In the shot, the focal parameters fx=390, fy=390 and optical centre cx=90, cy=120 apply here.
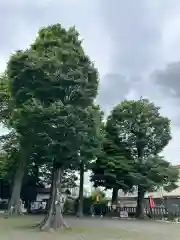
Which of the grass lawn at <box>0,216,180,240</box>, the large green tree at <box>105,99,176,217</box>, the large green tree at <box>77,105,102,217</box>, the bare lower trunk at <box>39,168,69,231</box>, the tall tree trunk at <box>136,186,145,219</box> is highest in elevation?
the large green tree at <box>105,99,176,217</box>

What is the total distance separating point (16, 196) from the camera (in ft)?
124

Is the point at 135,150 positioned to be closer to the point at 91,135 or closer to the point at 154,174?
the point at 154,174

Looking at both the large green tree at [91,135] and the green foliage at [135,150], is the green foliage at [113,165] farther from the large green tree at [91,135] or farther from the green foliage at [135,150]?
the large green tree at [91,135]

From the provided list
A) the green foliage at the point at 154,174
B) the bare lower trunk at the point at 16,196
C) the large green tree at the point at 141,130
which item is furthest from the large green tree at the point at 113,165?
the bare lower trunk at the point at 16,196

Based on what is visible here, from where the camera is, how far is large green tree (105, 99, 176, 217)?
3934 centimetres

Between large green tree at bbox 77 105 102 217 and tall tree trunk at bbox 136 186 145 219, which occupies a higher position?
large green tree at bbox 77 105 102 217

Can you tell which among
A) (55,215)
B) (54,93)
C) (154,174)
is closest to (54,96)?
(54,93)

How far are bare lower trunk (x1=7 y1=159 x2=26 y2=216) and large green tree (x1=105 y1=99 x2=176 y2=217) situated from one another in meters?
10.5

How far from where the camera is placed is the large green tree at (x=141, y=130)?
39.3 metres

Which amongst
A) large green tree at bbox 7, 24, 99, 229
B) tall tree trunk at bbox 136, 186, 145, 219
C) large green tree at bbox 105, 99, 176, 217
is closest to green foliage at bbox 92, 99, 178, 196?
large green tree at bbox 105, 99, 176, 217

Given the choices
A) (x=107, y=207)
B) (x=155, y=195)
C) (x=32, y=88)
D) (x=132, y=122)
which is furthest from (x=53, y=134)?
(x=155, y=195)

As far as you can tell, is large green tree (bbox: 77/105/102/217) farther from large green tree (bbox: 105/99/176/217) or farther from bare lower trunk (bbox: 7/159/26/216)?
→ large green tree (bbox: 105/99/176/217)

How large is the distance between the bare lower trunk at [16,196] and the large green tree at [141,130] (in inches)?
415

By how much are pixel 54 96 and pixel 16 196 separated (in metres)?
18.6
